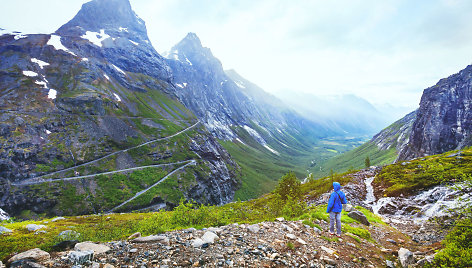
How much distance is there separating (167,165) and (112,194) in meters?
43.0

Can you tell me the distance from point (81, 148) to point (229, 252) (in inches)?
5769

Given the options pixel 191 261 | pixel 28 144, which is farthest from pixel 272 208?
pixel 28 144

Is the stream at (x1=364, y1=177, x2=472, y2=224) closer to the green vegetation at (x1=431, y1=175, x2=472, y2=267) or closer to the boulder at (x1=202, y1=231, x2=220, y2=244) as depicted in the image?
the green vegetation at (x1=431, y1=175, x2=472, y2=267)

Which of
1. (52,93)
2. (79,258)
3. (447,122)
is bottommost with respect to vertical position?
(447,122)

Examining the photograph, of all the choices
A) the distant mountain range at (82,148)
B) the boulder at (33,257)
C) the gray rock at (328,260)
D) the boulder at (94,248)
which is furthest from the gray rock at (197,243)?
the distant mountain range at (82,148)

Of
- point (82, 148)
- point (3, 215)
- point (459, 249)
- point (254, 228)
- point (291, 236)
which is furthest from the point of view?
point (82, 148)

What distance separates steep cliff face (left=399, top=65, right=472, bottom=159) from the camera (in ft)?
537

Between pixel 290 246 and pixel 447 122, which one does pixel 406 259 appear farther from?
pixel 447 122

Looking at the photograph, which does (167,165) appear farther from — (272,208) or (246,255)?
(246,255)

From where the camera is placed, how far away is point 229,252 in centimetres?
971

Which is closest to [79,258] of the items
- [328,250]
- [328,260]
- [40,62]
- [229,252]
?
[229,252]

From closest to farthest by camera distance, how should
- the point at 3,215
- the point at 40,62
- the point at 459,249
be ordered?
the point at 459,249, the point at 3,215, the point at 40,62

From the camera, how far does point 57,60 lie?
186375 mm

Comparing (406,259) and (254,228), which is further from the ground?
(254,228)
